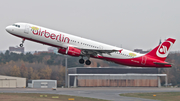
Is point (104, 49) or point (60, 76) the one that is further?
point (60, 76)

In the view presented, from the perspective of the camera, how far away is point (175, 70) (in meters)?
114

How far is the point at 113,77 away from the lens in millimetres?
114375

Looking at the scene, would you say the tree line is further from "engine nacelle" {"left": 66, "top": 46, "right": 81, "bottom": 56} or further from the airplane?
"engine nacelle" {"left": 66, "top": 46, "right": 81, "bottom": 56}

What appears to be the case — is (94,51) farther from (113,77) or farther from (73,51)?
(113,77)

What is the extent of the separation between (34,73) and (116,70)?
1207 inches

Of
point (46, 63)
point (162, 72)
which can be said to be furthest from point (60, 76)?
point (162, 72)

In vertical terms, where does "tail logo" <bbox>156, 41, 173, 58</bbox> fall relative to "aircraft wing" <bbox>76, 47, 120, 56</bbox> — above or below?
above

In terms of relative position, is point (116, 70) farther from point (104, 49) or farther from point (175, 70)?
point (104, 49)

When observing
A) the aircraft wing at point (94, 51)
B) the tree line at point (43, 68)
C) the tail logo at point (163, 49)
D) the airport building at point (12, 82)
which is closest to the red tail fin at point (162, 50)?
the tail logo at point (163, 49)

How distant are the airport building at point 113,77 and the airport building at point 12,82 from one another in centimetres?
1719

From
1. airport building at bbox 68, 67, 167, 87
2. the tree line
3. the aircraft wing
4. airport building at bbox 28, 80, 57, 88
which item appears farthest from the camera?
airport building at bbox 68, 67, 167, 87

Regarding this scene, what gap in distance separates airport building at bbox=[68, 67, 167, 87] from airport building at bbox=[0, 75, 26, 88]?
17.2 metres

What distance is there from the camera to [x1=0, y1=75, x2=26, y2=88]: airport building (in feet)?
348

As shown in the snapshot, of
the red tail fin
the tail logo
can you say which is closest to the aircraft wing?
the red tail fin
